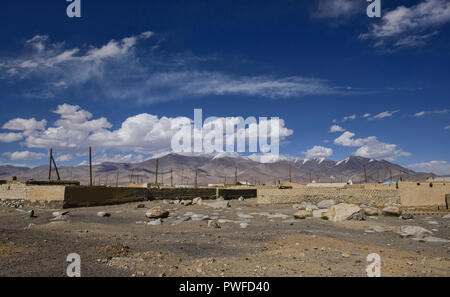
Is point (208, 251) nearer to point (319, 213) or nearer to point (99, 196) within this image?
point (319, 213)

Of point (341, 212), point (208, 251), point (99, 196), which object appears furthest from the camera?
point (99, 196)

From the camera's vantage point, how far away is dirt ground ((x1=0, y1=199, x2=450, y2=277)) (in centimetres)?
602

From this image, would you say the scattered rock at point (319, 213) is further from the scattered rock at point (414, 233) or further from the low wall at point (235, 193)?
the low wall at point (235, 193)

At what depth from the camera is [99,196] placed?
19297mm

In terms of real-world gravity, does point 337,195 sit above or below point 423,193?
below

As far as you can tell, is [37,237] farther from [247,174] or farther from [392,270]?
[247,174]

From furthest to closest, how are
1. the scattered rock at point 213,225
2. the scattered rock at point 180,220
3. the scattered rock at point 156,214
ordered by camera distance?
the scattered rock at point 156,214
the scattered rock at point 180,220
the scattered rock at point 213,225

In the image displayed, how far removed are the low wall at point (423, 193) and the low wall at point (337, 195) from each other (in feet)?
1.71

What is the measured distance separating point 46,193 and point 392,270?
17.1m

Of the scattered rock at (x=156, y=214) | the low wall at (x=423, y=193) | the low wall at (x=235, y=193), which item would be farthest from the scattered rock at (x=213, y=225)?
the low wall at (x=235, y=193)

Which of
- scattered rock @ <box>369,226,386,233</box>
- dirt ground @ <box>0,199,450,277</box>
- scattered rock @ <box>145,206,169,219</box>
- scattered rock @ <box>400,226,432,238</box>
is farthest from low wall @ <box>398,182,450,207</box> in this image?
scattered rock @ <box>145,206,169,219</box>

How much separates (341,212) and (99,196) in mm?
13687

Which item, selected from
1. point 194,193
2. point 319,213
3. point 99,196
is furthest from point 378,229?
point 194,193

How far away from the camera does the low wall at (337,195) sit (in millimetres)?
23312
